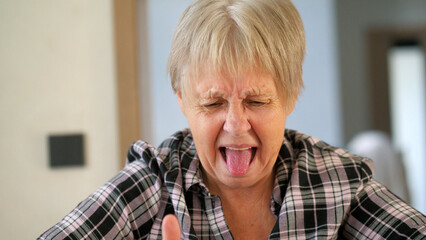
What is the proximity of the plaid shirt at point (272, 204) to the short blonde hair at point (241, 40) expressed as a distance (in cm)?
18

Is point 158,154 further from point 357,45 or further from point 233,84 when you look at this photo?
point 357,45

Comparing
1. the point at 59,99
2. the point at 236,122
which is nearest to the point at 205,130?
the point at 236,122

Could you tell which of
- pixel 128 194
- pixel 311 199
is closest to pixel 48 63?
pixel 128 194

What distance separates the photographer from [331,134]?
555 centimetres

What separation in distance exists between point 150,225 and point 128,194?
80mm

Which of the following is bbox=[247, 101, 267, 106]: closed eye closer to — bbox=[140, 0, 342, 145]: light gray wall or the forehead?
the forehead

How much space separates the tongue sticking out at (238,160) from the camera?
3.51 ft

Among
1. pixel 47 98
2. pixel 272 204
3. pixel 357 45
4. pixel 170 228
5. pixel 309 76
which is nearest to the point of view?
pixel 170 228

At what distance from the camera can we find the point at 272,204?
1.18 m

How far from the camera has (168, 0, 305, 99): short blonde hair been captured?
103cm

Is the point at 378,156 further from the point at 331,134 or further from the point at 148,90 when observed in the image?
the point at 331,134

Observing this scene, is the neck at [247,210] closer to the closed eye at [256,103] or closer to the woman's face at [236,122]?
the woman's face at [236,122]

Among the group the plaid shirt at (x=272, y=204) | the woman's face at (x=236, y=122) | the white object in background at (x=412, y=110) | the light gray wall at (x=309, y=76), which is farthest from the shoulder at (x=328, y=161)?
the white object in background at (x=412, y=110)

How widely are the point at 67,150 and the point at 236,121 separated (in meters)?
0.77
